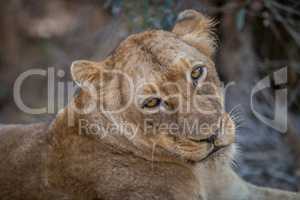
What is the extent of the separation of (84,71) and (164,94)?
1.87ft

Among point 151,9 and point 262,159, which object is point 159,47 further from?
point 262,159

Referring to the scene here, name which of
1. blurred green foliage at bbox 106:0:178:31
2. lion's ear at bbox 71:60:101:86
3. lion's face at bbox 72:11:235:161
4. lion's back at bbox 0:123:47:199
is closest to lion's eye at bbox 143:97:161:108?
lion's face at bbox 72:11:235:161

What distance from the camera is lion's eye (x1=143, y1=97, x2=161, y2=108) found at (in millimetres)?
3895

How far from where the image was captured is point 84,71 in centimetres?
410

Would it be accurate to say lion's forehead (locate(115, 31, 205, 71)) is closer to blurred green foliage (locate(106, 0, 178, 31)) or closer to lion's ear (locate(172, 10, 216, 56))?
lion's ear (locate(172, 10, 216, 56))

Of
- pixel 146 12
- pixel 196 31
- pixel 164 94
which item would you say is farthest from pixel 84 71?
pixel 146 12

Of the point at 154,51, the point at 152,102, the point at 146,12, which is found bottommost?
the point at 152,102

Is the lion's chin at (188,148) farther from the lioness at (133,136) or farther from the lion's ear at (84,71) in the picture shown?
the lion's ear at (84,71)

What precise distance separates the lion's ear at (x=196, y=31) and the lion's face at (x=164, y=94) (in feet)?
0.79

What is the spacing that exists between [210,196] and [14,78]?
8657 mm

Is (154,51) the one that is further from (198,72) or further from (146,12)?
(146,12)

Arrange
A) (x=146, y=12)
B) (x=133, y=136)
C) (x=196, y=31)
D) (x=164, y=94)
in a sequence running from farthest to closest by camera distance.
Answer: (x=146, y=12) < (x=196, y=31) < (x=133, y=136) < (x=164, y=94)

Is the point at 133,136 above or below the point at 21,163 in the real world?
above

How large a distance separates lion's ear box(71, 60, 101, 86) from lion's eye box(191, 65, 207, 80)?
0.60 m
